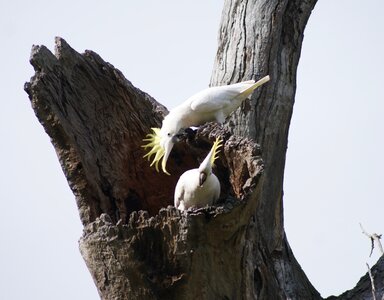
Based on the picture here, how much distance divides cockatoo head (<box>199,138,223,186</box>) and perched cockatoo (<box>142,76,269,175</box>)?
427 mm

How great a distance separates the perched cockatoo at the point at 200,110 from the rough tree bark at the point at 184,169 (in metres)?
0.16

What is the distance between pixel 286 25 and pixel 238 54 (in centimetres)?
45

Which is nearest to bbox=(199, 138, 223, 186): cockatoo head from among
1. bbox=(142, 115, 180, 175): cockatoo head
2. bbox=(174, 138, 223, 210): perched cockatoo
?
bbox=(174, 138, 223, 210): perched cockatoo

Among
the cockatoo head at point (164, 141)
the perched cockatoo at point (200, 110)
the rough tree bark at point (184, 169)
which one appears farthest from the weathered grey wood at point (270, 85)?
the cockatoo head at point (164, 141)

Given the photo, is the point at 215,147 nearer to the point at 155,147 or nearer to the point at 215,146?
the point at 215,146

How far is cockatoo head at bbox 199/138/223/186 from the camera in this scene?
489 centimetres

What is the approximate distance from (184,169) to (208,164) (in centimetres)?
88

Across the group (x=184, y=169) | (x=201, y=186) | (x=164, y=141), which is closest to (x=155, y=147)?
(x=164, y=141)

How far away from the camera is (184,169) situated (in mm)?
5762

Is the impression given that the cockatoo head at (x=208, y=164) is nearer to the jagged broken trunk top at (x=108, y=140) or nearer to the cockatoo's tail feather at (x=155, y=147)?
the jagged broken trunk top at (x=108, y=140)

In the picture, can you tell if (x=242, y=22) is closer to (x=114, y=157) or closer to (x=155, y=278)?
(x=114, y=157)

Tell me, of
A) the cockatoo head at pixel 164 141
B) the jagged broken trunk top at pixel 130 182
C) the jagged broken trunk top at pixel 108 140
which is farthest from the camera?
the cockatoo head at pixel 164 141

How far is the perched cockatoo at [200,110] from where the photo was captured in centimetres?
534

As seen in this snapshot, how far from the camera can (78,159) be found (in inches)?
193
